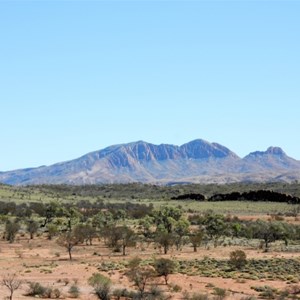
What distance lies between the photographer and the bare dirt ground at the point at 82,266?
4209 centimetres

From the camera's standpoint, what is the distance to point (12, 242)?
72.3 m

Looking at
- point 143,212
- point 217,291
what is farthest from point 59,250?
point 143,212

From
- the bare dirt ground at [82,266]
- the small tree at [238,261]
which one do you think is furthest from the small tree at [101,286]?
the small tree at [238,261]

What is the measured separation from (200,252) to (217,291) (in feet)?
84.8

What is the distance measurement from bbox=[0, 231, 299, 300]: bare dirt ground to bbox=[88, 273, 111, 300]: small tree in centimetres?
73

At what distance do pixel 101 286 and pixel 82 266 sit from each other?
578 inches

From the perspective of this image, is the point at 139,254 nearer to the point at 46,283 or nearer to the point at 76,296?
the point at 46,283

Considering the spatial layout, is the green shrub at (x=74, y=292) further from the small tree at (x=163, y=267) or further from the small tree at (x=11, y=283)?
the small tree at (x=163, y=267)

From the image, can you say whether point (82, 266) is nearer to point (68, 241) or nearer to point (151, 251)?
point (68, 241)

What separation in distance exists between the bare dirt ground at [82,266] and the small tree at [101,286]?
73 centimetres

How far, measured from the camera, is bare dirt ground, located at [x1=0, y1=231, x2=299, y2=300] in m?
42.1

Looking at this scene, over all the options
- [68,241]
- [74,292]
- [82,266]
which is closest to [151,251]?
[68,241]

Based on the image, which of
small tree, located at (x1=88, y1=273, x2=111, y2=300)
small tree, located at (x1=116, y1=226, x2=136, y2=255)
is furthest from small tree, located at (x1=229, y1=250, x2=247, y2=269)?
small tree, located at (x1=88, y1=273, x2=111, y2=300)

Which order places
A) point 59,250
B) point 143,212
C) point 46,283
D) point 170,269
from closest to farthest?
point 46,283, point 170,269, point 59,250, point 143,212
